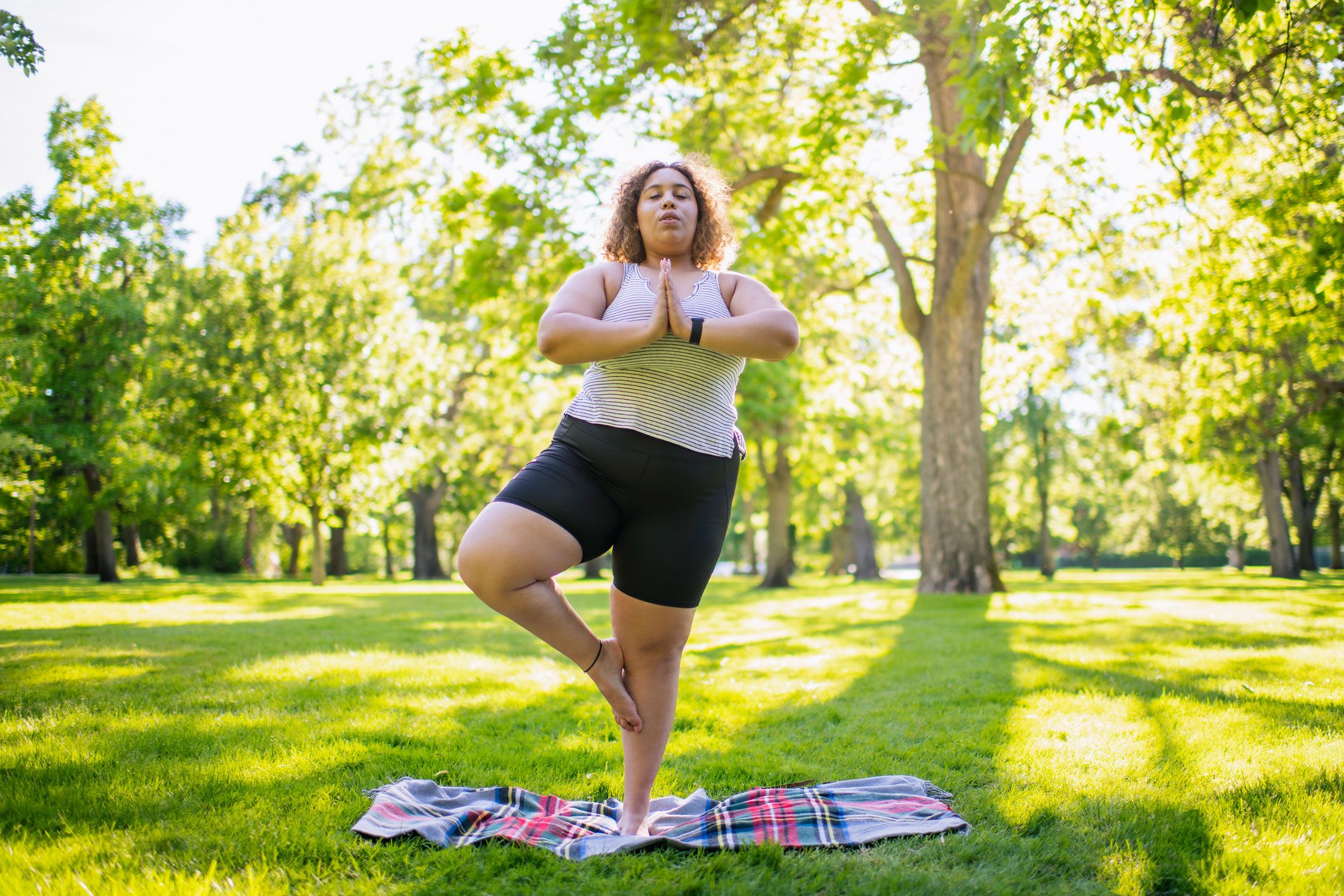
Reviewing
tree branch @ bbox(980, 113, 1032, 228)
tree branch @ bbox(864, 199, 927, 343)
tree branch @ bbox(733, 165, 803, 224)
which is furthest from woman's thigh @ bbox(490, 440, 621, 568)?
tree branch @ bbox(864, 199, 927, 343)

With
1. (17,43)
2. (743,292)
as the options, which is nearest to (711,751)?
(743,292)

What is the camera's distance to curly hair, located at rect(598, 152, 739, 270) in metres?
3.06

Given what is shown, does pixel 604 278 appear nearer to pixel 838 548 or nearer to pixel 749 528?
pixel 749 528

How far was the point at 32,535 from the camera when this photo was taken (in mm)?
30703

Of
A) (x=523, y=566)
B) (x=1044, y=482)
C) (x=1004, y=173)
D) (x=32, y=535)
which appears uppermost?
(x=1004, y=173)

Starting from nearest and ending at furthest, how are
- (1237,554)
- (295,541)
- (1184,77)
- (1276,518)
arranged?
(1184,77), (1276,518), (295,541), (1237,554)

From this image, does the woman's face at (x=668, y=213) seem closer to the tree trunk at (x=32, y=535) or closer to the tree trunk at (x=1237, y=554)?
the tree trunk at (x=32, y=535)

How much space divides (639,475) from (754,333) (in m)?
0.56

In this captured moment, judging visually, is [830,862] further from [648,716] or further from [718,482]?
[718,482]

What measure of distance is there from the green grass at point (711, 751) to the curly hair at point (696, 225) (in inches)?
78.4

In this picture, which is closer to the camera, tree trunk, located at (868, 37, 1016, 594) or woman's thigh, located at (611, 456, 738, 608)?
woman's thigh, located at (611, 456, 738, 608)

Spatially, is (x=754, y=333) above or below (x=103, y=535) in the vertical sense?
above

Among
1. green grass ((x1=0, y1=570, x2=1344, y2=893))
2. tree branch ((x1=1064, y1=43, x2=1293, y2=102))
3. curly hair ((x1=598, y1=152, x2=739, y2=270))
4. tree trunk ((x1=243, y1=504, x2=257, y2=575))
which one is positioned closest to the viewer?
green grass ((x1=0, y1=570, x2=1344, y2=893))

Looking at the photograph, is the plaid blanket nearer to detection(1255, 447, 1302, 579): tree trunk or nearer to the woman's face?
the woman's face
